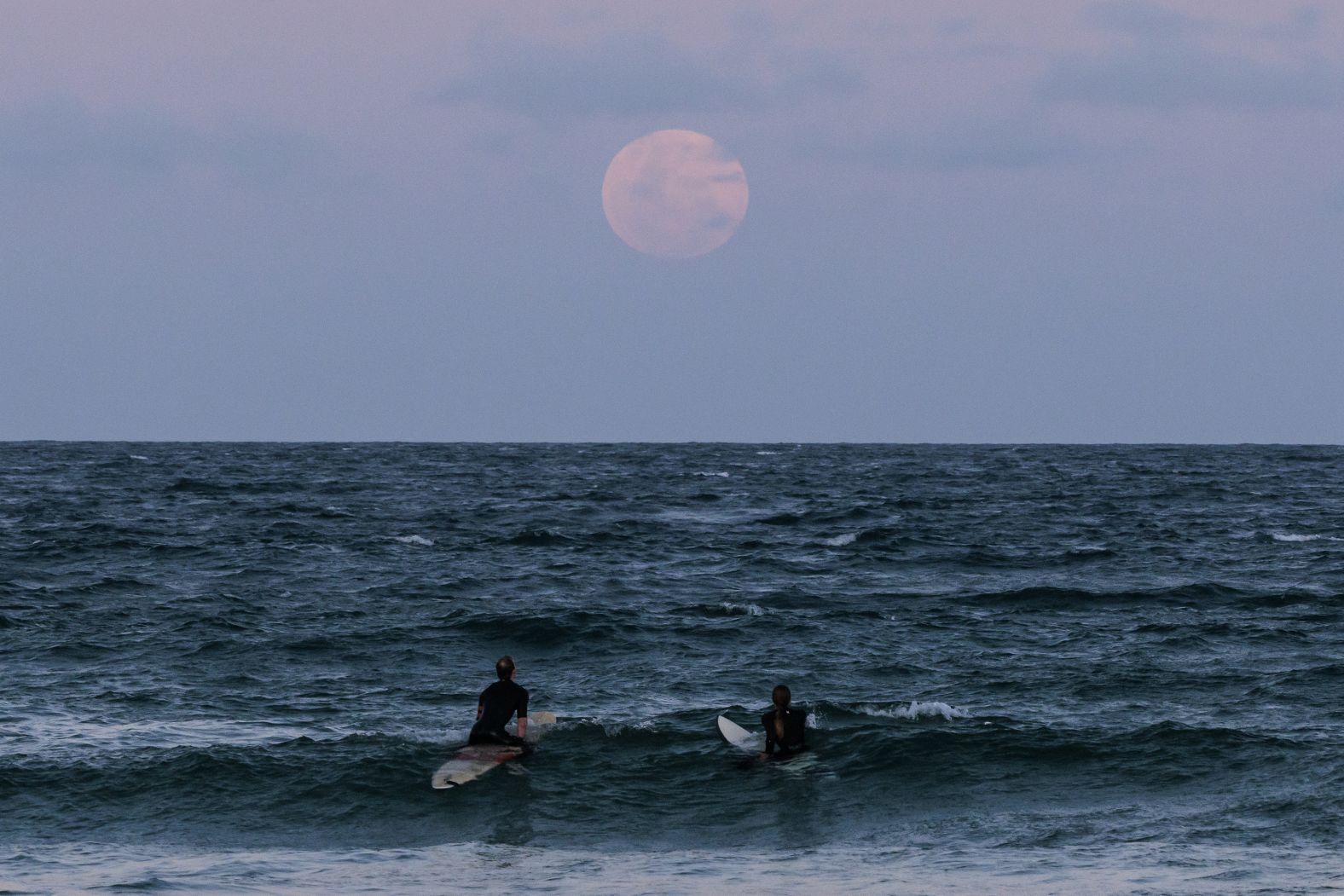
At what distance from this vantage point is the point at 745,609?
110 feet

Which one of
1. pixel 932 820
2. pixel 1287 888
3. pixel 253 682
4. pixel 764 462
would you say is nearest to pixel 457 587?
pixel 253 682

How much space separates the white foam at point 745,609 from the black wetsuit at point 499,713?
13086 millimetres

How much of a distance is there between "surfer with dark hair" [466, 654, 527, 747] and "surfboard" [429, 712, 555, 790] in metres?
0.11

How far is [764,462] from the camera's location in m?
140

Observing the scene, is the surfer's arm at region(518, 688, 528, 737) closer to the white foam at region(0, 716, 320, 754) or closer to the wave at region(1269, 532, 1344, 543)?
the white foam at region(0, 716, 320, 754)

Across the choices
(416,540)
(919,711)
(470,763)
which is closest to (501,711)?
(470,763)

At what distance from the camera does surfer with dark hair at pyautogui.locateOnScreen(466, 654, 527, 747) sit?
20.1m

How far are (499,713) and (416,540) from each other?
30433mm

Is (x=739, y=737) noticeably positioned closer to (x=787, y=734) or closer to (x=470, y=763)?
(x=787, y=734)

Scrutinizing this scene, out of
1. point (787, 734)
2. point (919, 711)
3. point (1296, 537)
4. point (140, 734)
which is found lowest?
point (140, 734)

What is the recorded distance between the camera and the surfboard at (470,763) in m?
18.9

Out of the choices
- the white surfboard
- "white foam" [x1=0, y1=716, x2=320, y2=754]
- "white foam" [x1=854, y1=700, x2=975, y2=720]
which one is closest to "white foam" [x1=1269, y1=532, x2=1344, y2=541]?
"white foam" [x1=854, y1=700, x2=975, y2=720]

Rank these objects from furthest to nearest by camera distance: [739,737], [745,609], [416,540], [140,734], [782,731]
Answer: [416,540]
[745,609]
[140,734]
[739,737]
[782,731]

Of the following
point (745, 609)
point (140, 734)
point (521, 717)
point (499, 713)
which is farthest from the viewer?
point (745, 609)
